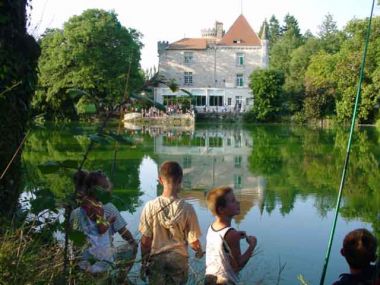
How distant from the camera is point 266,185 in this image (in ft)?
39.8

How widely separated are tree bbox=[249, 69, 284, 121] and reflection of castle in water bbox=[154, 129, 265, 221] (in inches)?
727

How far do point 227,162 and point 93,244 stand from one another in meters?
13.9

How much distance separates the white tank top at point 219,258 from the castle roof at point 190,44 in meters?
49.8

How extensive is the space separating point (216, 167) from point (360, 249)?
43.8 feet

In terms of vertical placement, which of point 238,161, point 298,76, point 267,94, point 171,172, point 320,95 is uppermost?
point 298,76

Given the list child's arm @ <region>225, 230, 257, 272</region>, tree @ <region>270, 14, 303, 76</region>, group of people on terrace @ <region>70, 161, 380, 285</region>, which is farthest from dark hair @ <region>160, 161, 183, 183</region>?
tree @ <region>270, 14, 303, 76</region>

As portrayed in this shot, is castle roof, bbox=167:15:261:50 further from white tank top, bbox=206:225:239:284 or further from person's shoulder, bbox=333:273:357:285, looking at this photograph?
person's shoulder, bbox=333:273:357:285

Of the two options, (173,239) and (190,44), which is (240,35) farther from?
(173,239)

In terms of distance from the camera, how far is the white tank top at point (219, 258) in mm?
2910

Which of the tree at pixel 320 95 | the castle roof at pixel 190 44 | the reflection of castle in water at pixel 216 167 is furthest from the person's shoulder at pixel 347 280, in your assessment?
the castle roof at pixel 190 44

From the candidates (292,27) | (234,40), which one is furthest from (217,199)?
(292,27)

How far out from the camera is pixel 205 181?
42.3 feet

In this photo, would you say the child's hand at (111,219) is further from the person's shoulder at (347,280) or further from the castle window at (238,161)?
the castle window at (238,161)

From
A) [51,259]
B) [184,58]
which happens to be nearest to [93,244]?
[51,259]
